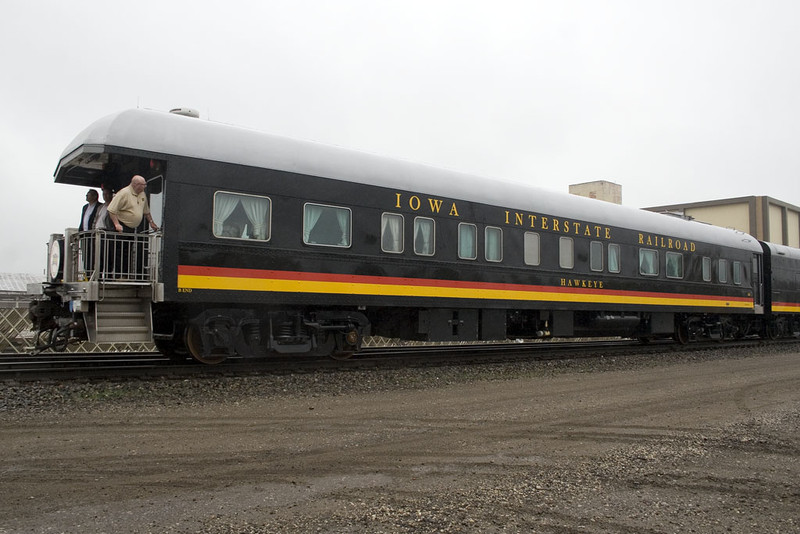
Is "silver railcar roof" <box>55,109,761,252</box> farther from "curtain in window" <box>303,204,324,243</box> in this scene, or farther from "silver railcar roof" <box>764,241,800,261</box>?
"silver railcar roof" <box>764,241,800,261</box>

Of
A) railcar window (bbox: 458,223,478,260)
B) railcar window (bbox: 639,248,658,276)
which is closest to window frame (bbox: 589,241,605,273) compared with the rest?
railcar window (bbox: 639,248,658,276)

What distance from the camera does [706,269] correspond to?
746 inches

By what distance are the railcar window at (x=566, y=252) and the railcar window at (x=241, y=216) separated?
729 centimetres

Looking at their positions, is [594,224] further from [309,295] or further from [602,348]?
[309,295]

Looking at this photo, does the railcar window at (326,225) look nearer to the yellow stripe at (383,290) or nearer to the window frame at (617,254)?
the yellow stripe at (383,290)

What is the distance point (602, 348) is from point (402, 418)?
35.9 feet

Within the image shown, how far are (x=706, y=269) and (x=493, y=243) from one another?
9.25 meters

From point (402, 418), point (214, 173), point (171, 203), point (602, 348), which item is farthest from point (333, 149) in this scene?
point (602, 348)

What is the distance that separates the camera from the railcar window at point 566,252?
47.5 ft

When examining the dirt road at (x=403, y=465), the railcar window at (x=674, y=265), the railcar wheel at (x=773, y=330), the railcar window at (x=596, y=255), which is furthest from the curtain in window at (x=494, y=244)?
the railcar wheel at (x=773, y=330)

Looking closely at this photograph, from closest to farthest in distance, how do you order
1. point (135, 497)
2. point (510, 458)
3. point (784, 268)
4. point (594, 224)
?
point (135, 497)
point (510, 458)
point (594, 224)
point (784, 268)

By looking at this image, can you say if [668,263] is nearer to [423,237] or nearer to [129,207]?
[423,237]

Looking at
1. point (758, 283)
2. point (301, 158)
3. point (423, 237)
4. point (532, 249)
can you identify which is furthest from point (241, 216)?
point (758, 283)

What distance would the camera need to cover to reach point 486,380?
10.4 meters
